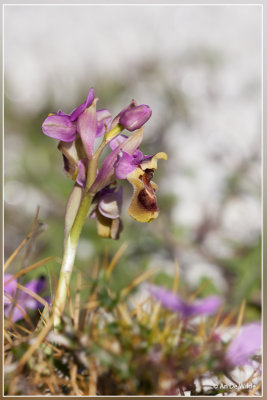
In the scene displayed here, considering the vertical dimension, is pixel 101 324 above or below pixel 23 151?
below

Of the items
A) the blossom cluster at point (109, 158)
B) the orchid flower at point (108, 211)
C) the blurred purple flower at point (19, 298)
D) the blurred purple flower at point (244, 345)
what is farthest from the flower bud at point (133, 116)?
the blurred purple flower at point (244, 345)

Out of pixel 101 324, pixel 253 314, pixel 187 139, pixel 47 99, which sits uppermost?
pixel 47 99

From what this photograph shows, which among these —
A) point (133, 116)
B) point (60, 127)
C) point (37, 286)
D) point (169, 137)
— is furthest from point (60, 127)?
point (169, 137)

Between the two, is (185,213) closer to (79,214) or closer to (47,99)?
(47,99)

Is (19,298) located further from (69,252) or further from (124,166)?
(124,166)

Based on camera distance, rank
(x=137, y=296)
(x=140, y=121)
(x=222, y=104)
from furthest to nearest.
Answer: (x=222, y=104)
(x=137, y=296)
(x=140, y=121)

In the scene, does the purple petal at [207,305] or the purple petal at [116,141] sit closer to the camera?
the purple petal at [116,141]

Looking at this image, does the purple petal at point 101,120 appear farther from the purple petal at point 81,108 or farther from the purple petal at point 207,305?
the purple petal at point 207,305

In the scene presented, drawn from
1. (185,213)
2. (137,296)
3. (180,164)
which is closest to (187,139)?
(180,164)
